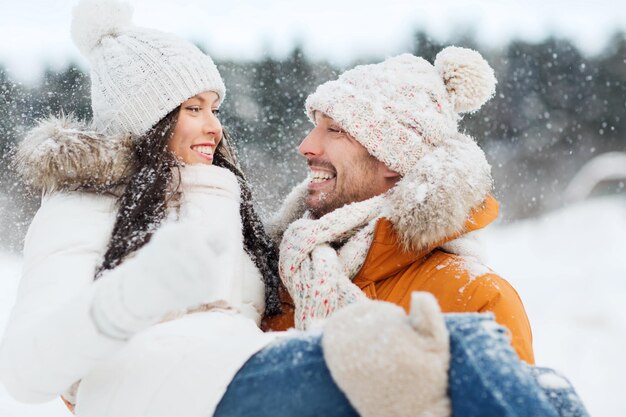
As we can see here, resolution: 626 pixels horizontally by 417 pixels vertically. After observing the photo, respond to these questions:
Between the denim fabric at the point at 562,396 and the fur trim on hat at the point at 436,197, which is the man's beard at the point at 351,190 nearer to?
the fur trim on hat at the point at 436,197

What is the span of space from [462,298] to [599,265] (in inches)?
363

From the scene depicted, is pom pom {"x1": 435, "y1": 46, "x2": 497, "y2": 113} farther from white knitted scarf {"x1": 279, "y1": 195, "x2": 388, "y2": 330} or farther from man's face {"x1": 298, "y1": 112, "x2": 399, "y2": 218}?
white knitted scarf {"x1": 279, "y1": 195, "x2": 388, "y2": 330}

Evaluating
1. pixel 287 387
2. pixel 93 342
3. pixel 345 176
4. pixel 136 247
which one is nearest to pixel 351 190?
pixel 345 176

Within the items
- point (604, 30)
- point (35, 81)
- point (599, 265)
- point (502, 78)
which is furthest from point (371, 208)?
point (604, 30)

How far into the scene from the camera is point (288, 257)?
2.13m

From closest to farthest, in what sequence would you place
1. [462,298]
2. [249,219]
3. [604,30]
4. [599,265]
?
1. [462,298]
2. [249,219]
3. [599,265]
4. [604,30]

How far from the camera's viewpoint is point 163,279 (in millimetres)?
1057

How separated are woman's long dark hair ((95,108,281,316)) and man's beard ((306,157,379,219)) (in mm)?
238

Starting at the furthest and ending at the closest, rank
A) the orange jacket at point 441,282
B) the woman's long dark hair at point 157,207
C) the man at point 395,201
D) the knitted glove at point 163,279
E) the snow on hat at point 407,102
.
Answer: the snow on hat at point 407,102 → the man at point 395,201 → the orange jacket at point 441,282 → the woman's long dark hair at point 157,207 → the knitted glove at point 163,279

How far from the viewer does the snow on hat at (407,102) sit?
7.75ft

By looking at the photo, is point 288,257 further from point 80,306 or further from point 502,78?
point 502,78

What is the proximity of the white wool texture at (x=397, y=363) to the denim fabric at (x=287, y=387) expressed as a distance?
0.05 metres

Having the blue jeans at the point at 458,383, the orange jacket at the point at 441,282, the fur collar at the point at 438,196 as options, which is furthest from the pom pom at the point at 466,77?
the blue jeans at the point at 458,383

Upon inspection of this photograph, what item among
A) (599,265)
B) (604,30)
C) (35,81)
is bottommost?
(35,81)
